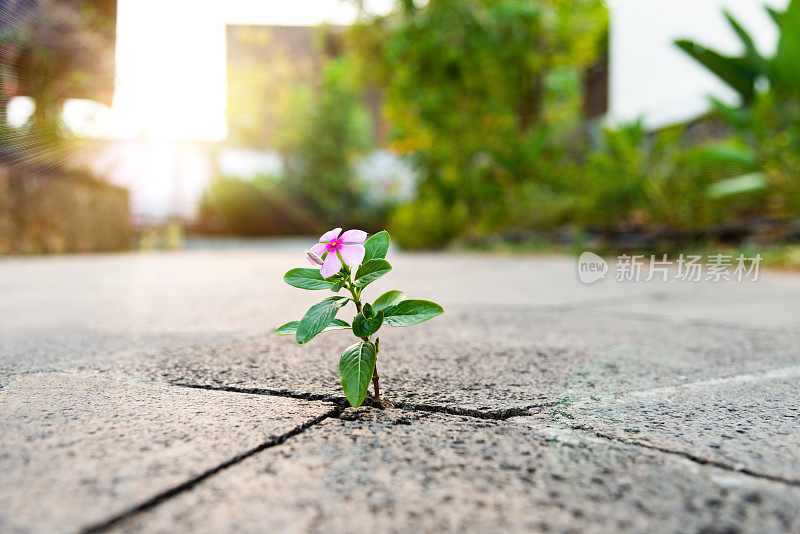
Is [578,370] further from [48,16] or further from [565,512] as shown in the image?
[48,16]

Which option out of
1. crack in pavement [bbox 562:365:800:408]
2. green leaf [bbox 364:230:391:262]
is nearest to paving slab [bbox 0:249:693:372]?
green leaf [bbox 364:230:391:262]

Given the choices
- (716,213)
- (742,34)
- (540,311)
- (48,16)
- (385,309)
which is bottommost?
(540,311)

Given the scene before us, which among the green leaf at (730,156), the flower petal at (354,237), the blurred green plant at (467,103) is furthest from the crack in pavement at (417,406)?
the blurred green plant at (467,103)

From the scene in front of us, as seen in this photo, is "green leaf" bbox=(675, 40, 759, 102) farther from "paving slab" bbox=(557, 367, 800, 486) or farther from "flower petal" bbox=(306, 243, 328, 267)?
"flower petal" bbox=(306, 243, 328, 267)

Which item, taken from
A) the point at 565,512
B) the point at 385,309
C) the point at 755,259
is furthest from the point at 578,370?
the point at 755,259

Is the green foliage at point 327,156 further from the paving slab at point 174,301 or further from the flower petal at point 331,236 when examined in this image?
the flower petal at point 331,236

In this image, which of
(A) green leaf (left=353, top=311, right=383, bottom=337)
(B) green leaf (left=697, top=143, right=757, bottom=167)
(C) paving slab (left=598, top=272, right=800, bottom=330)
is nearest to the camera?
(A) green leaf (left=353, top=311, right=383, bottom=337)

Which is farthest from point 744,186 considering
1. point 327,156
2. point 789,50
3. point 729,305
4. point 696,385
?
point 327,156
